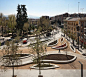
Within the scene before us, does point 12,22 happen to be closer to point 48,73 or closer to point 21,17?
point 21,17

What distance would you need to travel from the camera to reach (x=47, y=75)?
1576 centimetres

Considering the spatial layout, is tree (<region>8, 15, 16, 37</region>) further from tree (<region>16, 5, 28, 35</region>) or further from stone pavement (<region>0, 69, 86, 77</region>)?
stone pavement (<region>0, 69, 86, 77</region>)

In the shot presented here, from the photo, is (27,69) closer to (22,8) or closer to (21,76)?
(21,76)

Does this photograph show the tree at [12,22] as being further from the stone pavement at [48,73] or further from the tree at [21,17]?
the stone pavement at [48,73]

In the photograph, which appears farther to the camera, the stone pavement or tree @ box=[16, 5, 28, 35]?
tree @ box=[16, 5, 28, 35]

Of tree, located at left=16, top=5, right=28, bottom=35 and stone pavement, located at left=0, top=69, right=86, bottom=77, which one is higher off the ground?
tree, located at left=16, top=5, right=28, bottom=35

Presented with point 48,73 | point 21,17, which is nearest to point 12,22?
point 21,17

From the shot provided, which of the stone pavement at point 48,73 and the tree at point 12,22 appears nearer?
→ the stone pavement at point 48,73

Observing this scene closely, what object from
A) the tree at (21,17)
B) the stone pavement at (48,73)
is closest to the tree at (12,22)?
the tree at (21,17)

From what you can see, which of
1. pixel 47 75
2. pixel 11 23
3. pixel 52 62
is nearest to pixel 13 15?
pixel 11 23

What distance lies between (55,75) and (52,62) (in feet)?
16.3

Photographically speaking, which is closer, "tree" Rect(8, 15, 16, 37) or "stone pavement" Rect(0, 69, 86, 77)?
"stone pavement" Rect(0, 69, 86, 77)

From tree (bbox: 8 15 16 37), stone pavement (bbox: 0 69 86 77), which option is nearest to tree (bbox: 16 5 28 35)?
tree (bbox: 8 15 16 37)

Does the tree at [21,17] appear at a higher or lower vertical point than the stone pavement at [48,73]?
higher
